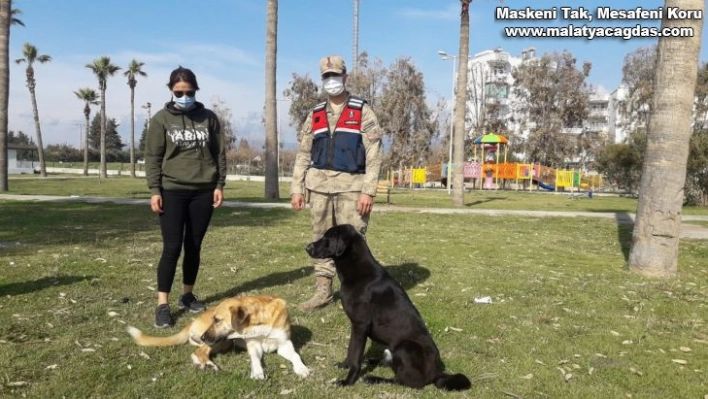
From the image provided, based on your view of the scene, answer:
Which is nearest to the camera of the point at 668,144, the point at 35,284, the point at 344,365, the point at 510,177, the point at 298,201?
the point at 344,365

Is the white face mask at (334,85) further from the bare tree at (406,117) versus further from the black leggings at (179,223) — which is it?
the bare tree at (406,117)

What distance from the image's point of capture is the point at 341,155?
5.49m

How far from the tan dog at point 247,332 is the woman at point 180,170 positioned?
994 millimetres

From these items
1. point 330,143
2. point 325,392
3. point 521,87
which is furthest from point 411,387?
point 521,87

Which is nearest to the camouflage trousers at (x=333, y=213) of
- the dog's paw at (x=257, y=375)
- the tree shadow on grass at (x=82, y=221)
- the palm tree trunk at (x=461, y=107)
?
the dog's paw at (x=257, y=375)

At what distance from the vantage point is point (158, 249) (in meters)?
9.20

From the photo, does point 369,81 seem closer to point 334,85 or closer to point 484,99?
point 484,99

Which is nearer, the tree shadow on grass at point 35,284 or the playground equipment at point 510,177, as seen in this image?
the tree shadow on grass at point 35,284

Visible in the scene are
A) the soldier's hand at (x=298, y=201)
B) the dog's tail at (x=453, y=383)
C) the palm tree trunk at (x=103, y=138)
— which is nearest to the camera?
the dog's tail at (x=453, y=383)

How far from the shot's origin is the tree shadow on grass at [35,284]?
6.06 metres

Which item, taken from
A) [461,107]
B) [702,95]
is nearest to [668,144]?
[461,107]

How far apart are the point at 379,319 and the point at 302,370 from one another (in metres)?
0.73

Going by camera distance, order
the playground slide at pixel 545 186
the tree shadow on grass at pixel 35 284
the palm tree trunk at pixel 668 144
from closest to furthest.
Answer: the tree shadow on grass at pixel 35 284 → the palm tree trunk at pixel 668 144 → the playground slide at pixel 545 186

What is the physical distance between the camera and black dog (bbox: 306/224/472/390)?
12.4 feet
